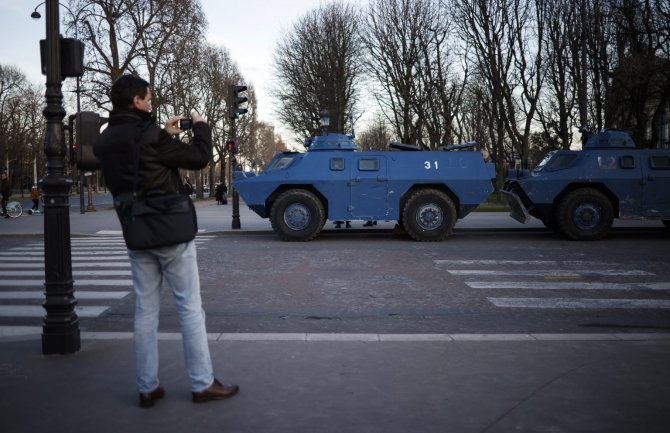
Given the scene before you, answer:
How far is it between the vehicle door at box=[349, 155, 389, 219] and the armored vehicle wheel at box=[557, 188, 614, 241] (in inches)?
161

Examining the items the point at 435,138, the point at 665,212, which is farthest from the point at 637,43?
the point at 665,212

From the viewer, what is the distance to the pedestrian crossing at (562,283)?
22.7 feet

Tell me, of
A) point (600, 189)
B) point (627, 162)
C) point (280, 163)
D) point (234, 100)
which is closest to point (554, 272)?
point (600, 189)

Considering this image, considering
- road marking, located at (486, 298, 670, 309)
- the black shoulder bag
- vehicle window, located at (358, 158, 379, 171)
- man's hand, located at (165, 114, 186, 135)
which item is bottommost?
road marking, located at (486, 298, 670, 309)

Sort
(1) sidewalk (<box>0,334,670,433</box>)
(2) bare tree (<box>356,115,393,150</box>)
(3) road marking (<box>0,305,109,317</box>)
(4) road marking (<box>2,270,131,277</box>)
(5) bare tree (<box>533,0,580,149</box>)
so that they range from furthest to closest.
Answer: (2) bare tree (<box>356,115,393,150</box>), (5) bare tree (<box>533,0,580,149</box>), (4) road marking (<box>2,270,131,277</box>), (3) road marking (<box>0,305,109,317</box>), (1) sidewalk (<box>0,334,670,433</box>)

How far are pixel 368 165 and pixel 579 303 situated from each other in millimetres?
7439

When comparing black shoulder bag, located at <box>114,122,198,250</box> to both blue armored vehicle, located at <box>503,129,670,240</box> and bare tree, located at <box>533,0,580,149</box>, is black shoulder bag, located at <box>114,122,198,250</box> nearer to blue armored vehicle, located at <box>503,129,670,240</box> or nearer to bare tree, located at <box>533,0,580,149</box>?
blue armored vehicle, located at <box>503,129,670,240</box>

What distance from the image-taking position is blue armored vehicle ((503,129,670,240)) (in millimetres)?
13477

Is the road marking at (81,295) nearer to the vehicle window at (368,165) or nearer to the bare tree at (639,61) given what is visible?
the vehicle window at (368,165)

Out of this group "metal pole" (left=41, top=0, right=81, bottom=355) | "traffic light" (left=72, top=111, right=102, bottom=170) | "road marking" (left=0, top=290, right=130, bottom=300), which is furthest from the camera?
"road marking" (left=0, top=290, right=130, bottom=300)

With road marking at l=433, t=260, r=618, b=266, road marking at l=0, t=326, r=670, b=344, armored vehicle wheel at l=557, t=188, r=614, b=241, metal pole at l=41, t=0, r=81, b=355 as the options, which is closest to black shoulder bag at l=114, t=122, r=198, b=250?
metal pole at l=41, t=0, r=81, b=355

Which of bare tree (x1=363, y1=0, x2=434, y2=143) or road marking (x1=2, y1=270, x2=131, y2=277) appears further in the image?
bare tree (x1=363, y1=0, x2=434, y2=143)

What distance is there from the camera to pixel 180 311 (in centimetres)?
367

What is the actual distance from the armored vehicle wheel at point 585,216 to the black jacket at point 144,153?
38.0 ft
